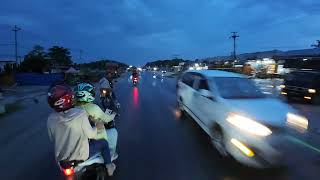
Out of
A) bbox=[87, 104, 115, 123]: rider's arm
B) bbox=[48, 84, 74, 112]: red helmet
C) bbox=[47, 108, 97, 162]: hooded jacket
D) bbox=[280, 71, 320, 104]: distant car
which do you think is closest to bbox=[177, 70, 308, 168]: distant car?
bbox=[87, 104, 115, 123]: rider's arm

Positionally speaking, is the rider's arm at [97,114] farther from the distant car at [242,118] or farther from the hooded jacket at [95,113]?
the distant car at [242,118]

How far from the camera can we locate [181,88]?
16438 mm

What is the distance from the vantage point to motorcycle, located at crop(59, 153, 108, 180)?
571 centimetres

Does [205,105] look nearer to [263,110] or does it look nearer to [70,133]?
[263,110]

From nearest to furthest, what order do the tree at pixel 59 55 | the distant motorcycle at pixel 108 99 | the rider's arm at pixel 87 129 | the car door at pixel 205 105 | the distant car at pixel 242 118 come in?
the rider's arm at pixel 87 129 → the distant car at pixel 242 118 → the car door at pixel 205 105 → the distant motorcycle at pixel 108 99 → the tree at pixel 59 55

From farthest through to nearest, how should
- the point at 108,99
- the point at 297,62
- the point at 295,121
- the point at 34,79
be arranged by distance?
1. the point at 297,62
2. the point at 34,79
3. the point at 108,99
4. the point at 295,121

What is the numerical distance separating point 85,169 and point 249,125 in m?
3.66

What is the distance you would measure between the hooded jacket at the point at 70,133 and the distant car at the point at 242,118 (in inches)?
139

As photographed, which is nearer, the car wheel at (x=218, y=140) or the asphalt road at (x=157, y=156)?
the asphalt road at (x=157, y=156)

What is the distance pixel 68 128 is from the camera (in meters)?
5.76

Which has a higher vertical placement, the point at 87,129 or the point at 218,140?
the point at 87,129

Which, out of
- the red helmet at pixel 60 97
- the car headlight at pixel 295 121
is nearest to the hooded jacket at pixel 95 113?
the red helmet at pixel 60 97

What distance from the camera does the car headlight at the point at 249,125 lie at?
27.1ft

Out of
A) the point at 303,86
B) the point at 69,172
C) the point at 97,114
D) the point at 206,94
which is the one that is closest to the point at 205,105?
the point at 206,94
